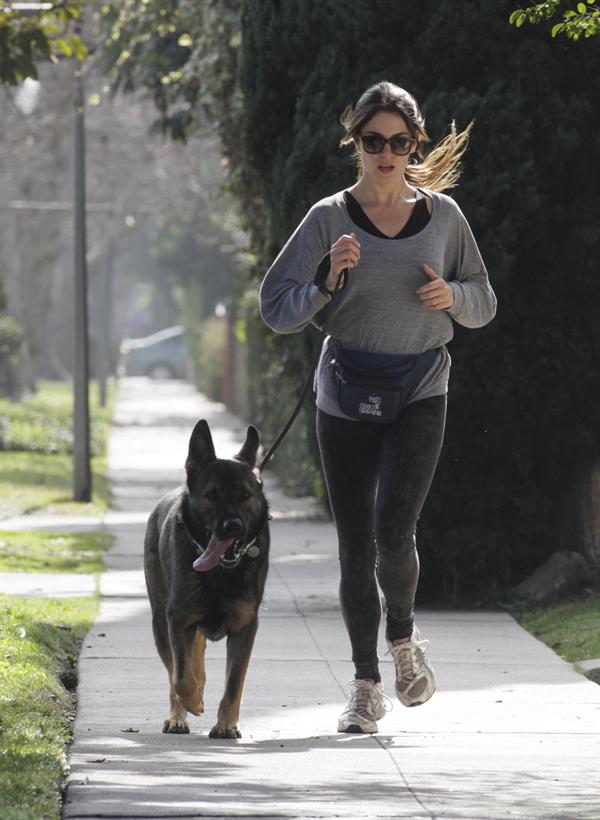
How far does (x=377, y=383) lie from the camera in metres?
6.24

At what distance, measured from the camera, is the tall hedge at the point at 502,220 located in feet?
33.5

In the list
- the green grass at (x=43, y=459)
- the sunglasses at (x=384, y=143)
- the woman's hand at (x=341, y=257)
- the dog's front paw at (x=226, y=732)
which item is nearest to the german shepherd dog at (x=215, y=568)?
the dog's front paw at (x=226, y=732)

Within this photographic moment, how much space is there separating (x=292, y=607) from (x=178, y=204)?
39.8m

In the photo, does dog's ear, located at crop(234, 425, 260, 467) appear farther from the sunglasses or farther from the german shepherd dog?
the sunglasses

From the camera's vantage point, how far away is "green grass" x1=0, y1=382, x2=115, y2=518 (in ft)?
63.0

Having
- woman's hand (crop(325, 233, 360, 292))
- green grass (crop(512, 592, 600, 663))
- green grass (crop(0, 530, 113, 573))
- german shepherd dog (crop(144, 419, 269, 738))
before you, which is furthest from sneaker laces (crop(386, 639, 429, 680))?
green grass (crop(0, 530, 113, 573))

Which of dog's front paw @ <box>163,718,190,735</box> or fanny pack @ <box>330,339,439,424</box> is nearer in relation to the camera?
fanny pack @ <box>330,339,439,424</box>

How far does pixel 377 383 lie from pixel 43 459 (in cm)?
2027

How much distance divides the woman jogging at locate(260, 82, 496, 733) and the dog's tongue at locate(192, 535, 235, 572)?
0.42m

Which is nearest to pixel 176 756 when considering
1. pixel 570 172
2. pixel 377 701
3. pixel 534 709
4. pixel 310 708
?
pixel 377 701

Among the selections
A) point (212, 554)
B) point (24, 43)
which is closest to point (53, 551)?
point (24, 43)

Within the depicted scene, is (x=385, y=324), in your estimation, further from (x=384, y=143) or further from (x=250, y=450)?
(x=250, y=450)

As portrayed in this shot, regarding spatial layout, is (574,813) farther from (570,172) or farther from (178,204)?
(178,204)

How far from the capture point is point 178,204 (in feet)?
165
